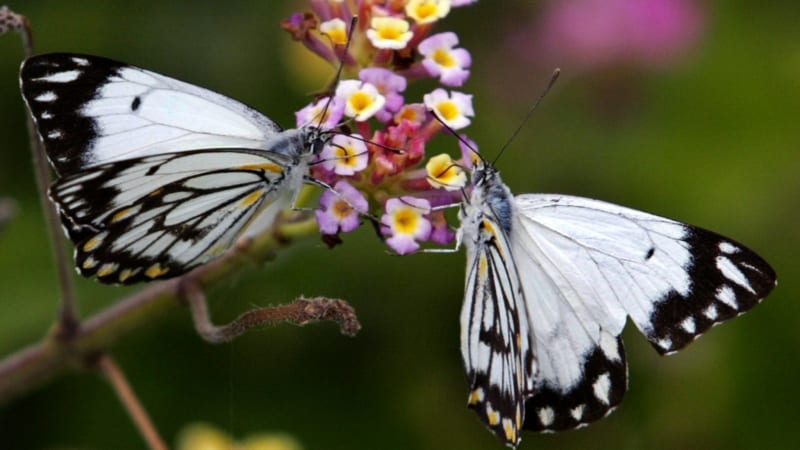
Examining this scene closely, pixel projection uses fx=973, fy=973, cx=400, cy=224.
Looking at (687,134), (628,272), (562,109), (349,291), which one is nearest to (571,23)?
(562,109)

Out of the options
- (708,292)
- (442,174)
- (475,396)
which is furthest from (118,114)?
(708,292)

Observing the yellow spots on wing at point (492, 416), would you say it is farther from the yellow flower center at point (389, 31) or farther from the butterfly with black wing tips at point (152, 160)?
the yellow flower center at point (389, 31)

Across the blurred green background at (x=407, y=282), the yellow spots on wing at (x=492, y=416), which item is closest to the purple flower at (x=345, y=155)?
the yellow spots on wing at (x=492, y=416)

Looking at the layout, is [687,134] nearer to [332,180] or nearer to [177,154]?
[332,180]

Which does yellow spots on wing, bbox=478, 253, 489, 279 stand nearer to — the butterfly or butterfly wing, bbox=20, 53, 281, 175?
the butterfly

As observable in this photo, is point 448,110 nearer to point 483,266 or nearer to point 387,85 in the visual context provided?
point 387,85

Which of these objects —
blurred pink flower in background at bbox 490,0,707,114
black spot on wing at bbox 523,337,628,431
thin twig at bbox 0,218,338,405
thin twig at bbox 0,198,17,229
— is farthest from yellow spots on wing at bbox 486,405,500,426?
blurred pink flower in background at bbox 490,0,707,114
